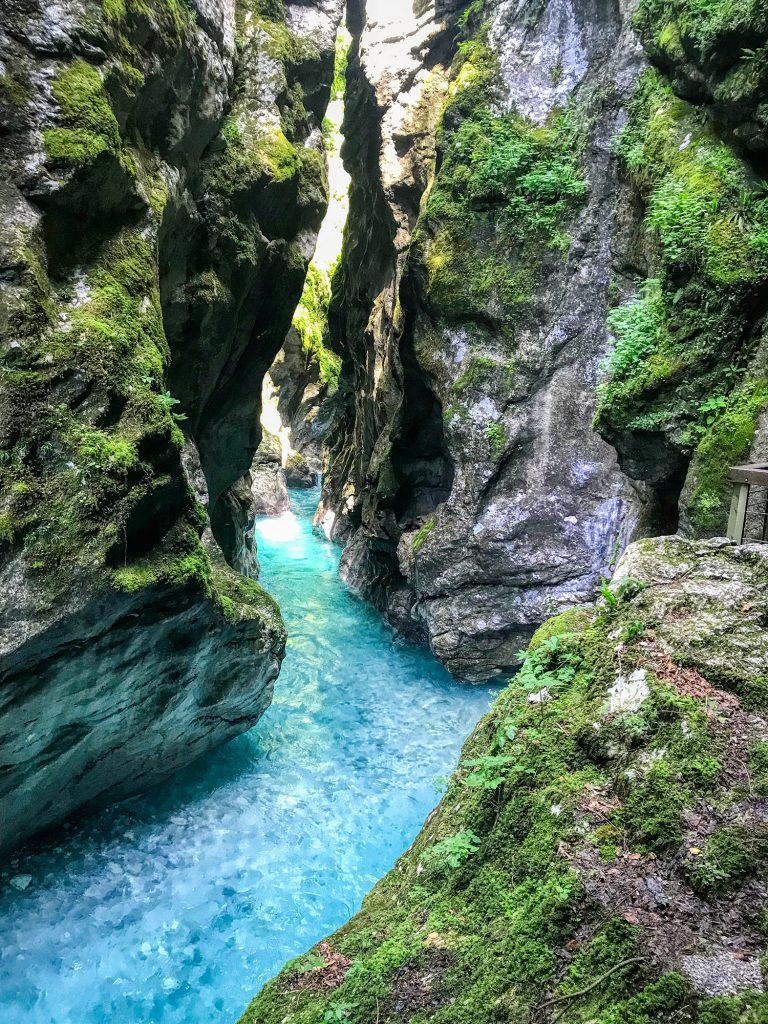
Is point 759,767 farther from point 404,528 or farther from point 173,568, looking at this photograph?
point 404,528

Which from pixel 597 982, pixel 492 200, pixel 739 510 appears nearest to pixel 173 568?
pixel 597 982

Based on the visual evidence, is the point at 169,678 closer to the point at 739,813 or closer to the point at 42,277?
the point at 42,277

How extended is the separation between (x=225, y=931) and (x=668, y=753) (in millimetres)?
5507

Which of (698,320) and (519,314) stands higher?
(519,314)

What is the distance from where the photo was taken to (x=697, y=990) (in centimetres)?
236

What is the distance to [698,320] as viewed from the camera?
6.92 metres

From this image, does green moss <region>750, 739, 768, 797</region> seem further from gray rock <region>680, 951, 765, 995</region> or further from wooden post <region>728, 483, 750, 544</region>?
wooden post <region>728, 483, 750, 544</region>

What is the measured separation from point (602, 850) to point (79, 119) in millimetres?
6514

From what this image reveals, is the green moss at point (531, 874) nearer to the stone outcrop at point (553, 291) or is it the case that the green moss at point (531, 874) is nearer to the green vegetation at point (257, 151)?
the stone outcrop at point (553, 291)

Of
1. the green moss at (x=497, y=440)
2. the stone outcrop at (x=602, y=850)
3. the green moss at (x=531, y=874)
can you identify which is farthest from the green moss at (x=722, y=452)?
the green moss at (x=497, y=440)

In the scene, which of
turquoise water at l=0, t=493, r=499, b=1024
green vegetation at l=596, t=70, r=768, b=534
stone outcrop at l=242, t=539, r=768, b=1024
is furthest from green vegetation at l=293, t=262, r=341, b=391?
stone outcrop at l=242, t=539, r=768, b=1024

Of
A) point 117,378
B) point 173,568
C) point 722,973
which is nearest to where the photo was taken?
point 722,973

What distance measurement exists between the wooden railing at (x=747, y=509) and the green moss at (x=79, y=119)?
6210 mm

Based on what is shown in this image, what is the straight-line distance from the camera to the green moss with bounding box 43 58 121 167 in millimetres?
5242
